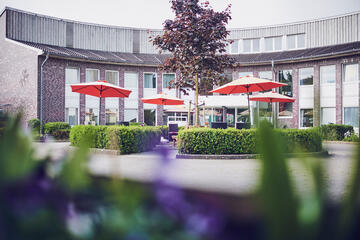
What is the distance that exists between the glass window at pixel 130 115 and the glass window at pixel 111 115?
85 cm

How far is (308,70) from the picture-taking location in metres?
24.4

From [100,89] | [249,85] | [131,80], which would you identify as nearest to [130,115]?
[131,80]

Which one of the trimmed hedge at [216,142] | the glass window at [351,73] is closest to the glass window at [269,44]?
the glass window at [351,73]

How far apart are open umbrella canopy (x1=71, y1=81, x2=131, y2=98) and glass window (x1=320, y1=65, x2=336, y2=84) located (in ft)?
57.1

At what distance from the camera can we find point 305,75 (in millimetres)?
24500

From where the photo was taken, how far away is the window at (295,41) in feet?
90.7

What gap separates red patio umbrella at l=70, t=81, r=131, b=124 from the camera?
13.0m

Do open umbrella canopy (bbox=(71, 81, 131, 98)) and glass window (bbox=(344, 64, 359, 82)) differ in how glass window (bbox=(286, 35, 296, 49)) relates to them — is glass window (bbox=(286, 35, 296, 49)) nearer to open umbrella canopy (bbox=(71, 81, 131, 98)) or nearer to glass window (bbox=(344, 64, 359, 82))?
glass window (bbox=(344, 64, 359, 82))

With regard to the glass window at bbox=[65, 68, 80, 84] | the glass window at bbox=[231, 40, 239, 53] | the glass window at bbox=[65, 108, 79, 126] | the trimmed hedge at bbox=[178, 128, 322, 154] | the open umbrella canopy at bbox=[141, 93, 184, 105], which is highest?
the glass window at bbox=[231, 40, 239, 53]

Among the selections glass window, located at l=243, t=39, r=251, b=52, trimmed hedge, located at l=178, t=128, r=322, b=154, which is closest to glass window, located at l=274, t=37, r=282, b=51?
glass window, located at l=243, t=39, r=251, b=52

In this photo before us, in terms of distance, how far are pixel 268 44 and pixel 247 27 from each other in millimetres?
2798

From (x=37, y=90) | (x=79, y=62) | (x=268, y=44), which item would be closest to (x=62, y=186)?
(x=37, y=90)

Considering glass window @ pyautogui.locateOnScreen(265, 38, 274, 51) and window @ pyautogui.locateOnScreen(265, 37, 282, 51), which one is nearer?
window @ pyautogui.locateOnScreen(265, 37, 282, 51)

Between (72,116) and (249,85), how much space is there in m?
16.1
